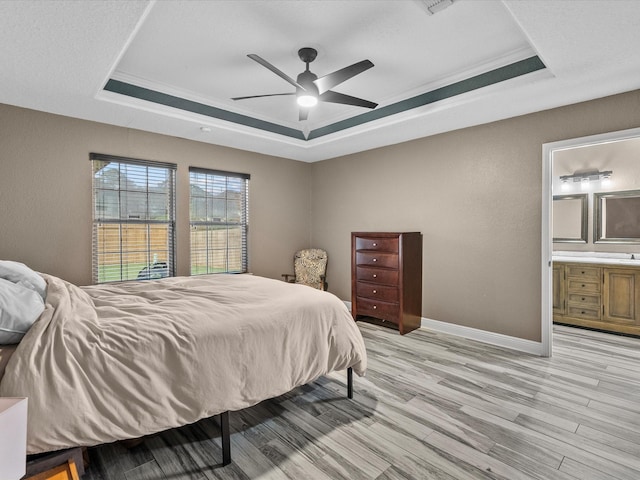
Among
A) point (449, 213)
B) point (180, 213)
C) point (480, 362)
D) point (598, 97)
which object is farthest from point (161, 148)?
point (598, 97)

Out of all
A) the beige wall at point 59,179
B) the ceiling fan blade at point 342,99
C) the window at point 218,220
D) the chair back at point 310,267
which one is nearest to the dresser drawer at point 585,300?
the chair back at point 310,267

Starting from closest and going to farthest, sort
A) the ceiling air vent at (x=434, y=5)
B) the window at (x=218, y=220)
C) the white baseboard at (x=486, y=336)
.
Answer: the ceiling air vent at (x=434, y=5) < the white baseboard at (x=486, y=336) < the window at (x=218, y=220)

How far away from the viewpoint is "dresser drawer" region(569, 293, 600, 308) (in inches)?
163

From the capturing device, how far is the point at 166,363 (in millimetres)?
1650

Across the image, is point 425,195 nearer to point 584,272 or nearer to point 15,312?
point 584,272

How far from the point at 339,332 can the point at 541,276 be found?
2.39 m

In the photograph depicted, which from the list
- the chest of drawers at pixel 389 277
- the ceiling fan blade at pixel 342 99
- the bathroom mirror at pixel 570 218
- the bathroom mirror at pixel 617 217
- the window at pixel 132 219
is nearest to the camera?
the ceiling fan blade at pixel 342 99

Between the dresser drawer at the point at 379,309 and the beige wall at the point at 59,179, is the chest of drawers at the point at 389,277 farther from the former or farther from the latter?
the beige wall at the point at 59,179

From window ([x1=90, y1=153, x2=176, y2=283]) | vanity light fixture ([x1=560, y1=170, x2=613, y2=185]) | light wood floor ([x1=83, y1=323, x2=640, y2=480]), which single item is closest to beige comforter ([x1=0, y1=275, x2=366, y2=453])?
light wood floor ([x1=83, y1=323, x2=640, y2=480])

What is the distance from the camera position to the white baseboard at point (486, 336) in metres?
3.43

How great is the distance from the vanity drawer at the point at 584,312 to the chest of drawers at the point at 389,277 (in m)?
1.99

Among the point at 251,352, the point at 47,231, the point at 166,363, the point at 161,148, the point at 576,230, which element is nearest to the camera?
the point at 166,363

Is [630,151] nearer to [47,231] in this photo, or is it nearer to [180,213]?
[180,213]

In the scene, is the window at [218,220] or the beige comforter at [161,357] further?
the window at [218,220]
